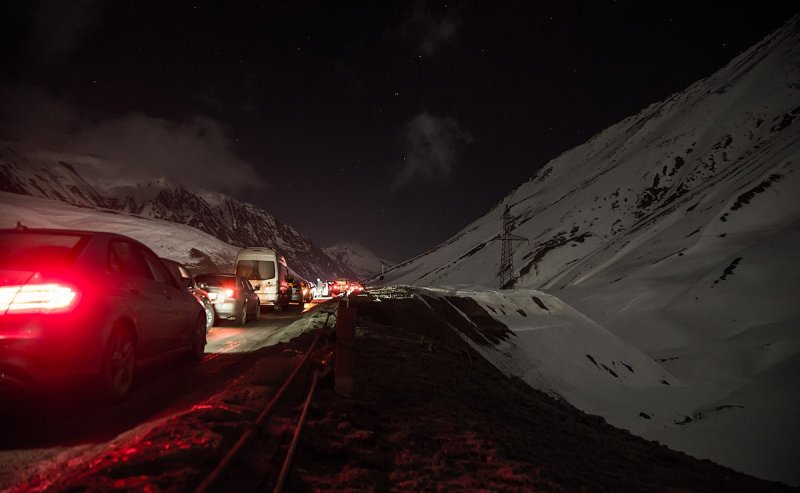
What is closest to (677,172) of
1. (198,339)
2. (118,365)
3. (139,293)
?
(198,339)

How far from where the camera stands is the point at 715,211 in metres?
76.9

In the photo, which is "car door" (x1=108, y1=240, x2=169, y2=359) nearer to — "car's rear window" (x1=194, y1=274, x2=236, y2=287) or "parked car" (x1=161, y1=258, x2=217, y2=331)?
"parked car" (x1=161, y1=258, x2=217, y2=331)

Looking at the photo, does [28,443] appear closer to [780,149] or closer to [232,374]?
[232,374]

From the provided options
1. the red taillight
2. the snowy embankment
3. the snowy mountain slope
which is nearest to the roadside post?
the red taillight

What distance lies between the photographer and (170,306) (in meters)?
6.01

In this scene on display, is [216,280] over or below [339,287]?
below

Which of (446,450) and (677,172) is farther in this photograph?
(677,172)

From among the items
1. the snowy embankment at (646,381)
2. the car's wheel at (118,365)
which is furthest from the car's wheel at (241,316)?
the snowy embankment at (646,381)

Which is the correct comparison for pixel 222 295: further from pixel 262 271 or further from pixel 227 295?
pixel 262 271

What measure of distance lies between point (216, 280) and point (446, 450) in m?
10.6

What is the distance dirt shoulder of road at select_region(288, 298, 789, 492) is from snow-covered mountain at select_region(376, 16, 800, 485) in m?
13.0

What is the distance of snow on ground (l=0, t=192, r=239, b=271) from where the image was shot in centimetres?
5606

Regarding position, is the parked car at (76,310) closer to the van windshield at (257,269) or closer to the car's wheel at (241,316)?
the car's wheel at (241,316)

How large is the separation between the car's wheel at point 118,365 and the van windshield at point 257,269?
563 inches
